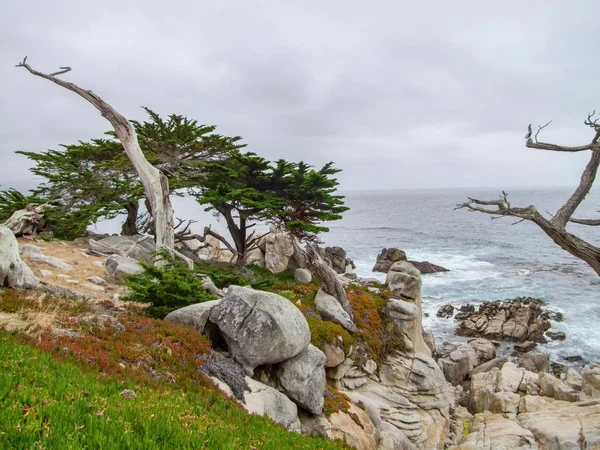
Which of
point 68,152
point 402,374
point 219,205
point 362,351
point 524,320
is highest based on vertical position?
point 68,152

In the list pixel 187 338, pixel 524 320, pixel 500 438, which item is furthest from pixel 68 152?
pixel 524 320

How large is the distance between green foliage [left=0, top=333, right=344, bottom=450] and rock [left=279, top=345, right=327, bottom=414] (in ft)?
8.07

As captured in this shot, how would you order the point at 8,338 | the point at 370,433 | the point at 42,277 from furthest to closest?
the point at 42,277, the point at 370,433, the point at 8,338

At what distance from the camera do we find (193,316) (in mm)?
8883

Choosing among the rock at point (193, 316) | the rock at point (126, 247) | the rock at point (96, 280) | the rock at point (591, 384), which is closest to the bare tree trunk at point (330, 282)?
the rock at point (193, 316)

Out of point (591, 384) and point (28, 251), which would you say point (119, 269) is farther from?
point (591, 384)

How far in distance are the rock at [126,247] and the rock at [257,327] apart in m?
10.9

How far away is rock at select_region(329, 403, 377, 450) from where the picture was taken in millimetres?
8531

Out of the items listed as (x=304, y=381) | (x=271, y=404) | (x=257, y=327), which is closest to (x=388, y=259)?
(x=304, y=381)

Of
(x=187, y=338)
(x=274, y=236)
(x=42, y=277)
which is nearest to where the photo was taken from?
(x=187, y=338)

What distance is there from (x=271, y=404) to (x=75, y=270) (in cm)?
1085

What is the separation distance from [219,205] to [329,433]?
15676 mm

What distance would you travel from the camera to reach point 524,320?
98.5 feet

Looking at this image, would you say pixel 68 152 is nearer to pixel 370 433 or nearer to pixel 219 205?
pixel 219 205
